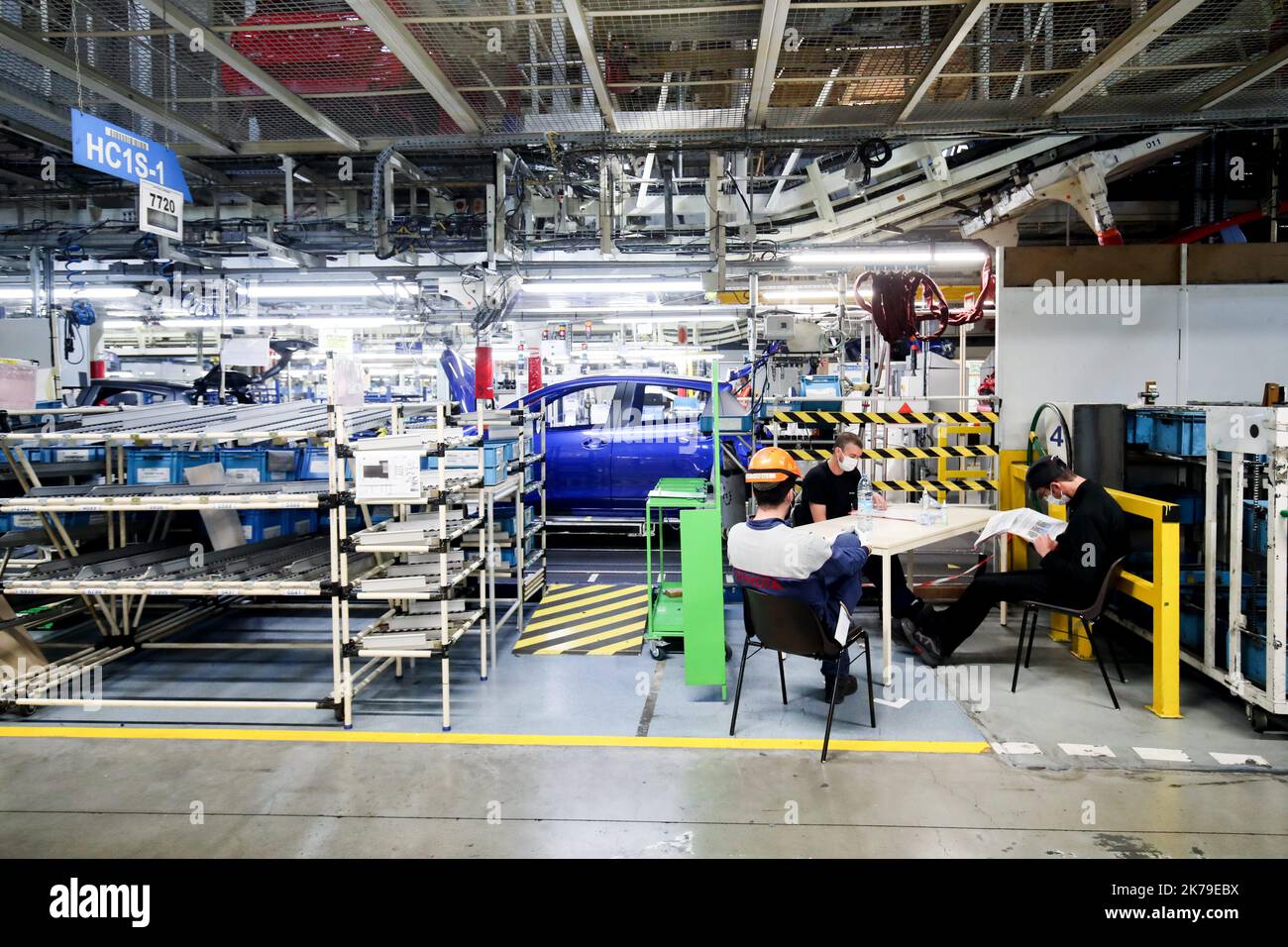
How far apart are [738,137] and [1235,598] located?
4.33 m

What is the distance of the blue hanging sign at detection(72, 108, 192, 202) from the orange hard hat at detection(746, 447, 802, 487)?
12.5ft

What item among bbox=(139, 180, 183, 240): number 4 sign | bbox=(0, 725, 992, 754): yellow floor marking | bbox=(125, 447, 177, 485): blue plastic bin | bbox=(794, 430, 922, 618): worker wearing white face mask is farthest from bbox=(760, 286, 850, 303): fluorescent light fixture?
bbox=(125, 447, 177, 485): blue plastic bin

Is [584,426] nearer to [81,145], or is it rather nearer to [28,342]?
[81,145]

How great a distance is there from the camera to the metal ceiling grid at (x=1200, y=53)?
4234mm

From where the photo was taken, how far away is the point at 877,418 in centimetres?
584

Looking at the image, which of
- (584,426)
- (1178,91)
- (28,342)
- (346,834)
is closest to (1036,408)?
(1178,91)

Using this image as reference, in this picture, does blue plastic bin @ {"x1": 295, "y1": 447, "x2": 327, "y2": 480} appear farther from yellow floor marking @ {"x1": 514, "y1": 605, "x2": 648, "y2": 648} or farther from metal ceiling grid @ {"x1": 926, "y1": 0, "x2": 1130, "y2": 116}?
metal ceiling grid @ {"x1": 926, "y1": 0, "x2": 1130, "y2": 116}

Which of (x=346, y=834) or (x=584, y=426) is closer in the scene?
(x=346, y=834)

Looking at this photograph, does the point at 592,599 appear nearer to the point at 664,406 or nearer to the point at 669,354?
the point at 664,406

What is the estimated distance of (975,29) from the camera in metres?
4.38

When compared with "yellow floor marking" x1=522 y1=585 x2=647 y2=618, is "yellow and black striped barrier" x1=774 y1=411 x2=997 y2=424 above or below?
above

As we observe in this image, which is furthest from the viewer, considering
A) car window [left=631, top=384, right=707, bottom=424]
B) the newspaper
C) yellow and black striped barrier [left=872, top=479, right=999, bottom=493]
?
car window [left=631, top=384, right=707, bottom=424]

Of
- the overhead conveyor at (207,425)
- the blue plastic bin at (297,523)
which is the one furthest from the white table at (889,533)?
the blue plastic bin at (297,523)

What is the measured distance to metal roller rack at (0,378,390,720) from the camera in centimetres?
390
